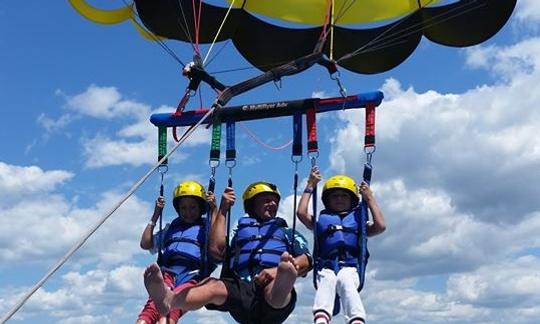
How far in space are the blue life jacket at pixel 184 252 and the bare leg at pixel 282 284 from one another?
864 mm

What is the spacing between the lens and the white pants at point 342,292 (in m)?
6.36

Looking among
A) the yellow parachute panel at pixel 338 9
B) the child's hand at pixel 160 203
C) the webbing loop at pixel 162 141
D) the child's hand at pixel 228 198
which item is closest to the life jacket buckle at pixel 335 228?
the child's hand at pixel 228 198

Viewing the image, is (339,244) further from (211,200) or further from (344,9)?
(344,9)

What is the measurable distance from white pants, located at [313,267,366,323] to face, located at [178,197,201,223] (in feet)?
4.79

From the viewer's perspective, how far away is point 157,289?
5789 mm

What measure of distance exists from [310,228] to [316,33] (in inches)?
157

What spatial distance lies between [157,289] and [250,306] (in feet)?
3.40

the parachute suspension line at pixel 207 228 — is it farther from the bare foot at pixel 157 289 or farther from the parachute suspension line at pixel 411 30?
the parachute suspension line at pixel 411 30

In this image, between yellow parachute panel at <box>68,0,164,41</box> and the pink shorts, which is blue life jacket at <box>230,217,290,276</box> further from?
yellow parachute panel at <box>68,0,164,41</box>

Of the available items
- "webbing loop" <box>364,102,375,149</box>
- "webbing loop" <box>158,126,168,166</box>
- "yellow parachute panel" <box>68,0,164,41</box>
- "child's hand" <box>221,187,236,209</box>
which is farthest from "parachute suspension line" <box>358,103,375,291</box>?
"yellow parachute panel" <box>68,0,164,41</box>

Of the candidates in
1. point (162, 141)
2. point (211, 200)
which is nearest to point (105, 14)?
point (162, 141)

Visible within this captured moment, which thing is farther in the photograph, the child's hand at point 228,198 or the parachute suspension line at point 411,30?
the parachute suspension line at point 411,30

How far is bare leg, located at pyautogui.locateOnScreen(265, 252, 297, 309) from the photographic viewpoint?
237 inches

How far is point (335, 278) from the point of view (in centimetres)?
667
